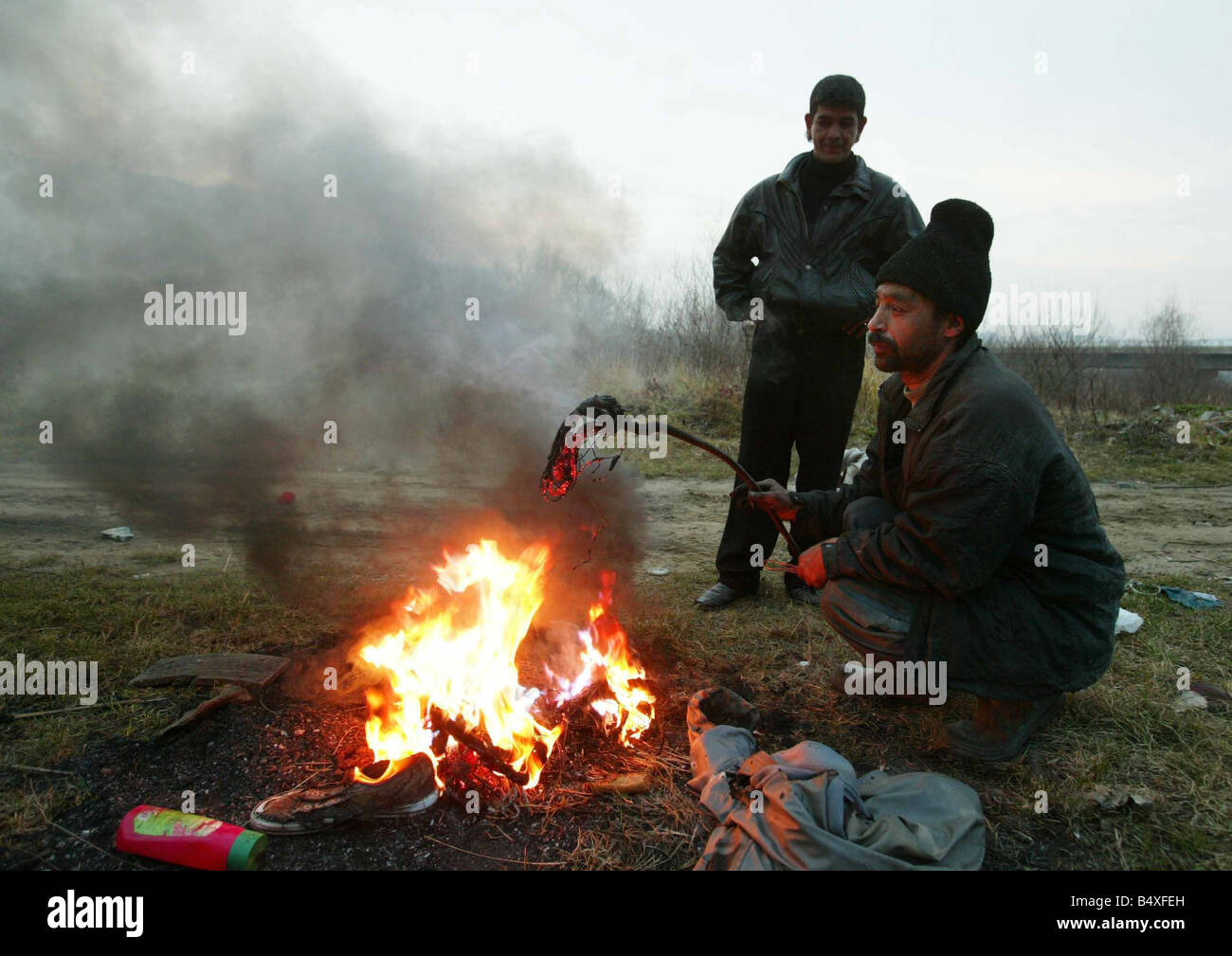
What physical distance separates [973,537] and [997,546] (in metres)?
0.10

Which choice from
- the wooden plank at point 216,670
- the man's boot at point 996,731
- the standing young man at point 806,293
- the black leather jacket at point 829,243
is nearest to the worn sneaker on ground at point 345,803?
the wooden plank at point 216,670

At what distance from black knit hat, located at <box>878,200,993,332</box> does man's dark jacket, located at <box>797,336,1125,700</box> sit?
19 centimetres

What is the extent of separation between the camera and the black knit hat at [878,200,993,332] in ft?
10.1

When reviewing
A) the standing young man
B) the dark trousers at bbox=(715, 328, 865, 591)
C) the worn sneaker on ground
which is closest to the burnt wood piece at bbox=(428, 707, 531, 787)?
the worn sneaker on ground

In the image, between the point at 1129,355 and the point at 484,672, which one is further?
the point at 1129,355

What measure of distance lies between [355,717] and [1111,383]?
1890 cm

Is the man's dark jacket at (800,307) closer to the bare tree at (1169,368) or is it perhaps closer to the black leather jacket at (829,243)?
the black leather jacket at (829,243)

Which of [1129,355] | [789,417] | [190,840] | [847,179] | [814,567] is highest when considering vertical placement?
[847,179]

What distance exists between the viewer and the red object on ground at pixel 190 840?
8.02ft

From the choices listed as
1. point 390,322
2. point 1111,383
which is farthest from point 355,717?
point 1111,383

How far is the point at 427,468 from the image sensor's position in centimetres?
902

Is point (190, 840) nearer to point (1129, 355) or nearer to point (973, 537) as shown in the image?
point (973, 537)

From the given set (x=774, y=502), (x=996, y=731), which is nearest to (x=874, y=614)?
(x=996, y=731)

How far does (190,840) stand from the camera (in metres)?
2.48
